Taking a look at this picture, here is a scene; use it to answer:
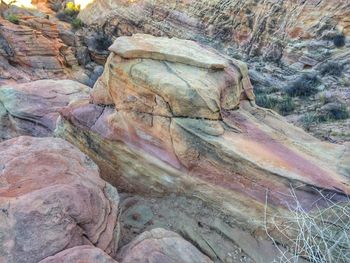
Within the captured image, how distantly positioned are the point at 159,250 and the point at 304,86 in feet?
23.7

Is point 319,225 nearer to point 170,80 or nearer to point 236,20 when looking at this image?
point 170,80

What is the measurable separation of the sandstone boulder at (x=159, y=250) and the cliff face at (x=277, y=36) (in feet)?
14.5

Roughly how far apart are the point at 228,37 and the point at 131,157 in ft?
28.8

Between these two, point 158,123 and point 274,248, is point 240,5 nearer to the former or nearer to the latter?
point 158,123

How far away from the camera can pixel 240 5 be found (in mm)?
12617

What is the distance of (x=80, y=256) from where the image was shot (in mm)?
2998

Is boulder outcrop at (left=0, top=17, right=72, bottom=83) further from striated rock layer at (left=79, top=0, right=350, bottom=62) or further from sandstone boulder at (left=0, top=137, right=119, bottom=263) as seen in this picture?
sandstone boulder at (left=0, top=137, right=119, bottom=263)

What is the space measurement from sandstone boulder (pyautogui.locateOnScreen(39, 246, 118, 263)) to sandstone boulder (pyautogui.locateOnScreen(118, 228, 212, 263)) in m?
0.35

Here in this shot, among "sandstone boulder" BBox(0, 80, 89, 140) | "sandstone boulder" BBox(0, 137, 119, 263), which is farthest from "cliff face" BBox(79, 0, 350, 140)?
"sandstone boulder" BBox(0, 137, 119, 263)

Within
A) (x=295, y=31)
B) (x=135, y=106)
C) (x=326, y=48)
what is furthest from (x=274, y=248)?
(x=295, y=31)

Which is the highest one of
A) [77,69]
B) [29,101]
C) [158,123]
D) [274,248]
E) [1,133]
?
[158,123]

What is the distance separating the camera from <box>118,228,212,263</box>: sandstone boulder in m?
3.34

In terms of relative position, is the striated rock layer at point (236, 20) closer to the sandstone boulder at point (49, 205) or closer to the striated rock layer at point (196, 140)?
the striated rock layer at point (196, 140)

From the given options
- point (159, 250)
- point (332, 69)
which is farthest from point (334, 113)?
point (159, 250)
